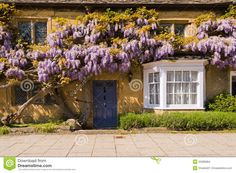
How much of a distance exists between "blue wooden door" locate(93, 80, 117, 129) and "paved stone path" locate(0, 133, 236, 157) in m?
3.58

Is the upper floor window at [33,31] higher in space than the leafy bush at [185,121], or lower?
higher

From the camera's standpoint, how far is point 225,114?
16125 millimetres

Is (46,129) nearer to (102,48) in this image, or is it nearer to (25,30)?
(102,48)

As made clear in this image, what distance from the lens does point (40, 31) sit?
61.9 feet

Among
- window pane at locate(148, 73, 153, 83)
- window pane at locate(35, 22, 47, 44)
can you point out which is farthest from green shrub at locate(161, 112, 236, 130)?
window pane at locate(35, 22, 47, 44)

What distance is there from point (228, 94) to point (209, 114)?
8.88 ft

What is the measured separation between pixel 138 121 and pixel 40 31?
7.16 meters

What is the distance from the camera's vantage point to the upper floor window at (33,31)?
18656 mm

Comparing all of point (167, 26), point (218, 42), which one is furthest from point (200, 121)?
point (167, 26)

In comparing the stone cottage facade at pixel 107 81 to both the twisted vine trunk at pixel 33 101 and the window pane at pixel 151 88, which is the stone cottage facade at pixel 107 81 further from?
the twisted vine trunk at pixel 33 101

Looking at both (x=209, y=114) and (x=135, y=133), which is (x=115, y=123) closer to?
(x=135, y=133)

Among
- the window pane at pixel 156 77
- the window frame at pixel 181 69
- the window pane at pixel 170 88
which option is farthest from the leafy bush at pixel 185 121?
the window pane at pixel 156 77

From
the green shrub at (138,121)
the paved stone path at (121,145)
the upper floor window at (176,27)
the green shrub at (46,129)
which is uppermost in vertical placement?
the upper floor window at (176,27)

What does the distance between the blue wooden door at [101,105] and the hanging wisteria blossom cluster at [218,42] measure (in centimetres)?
448
